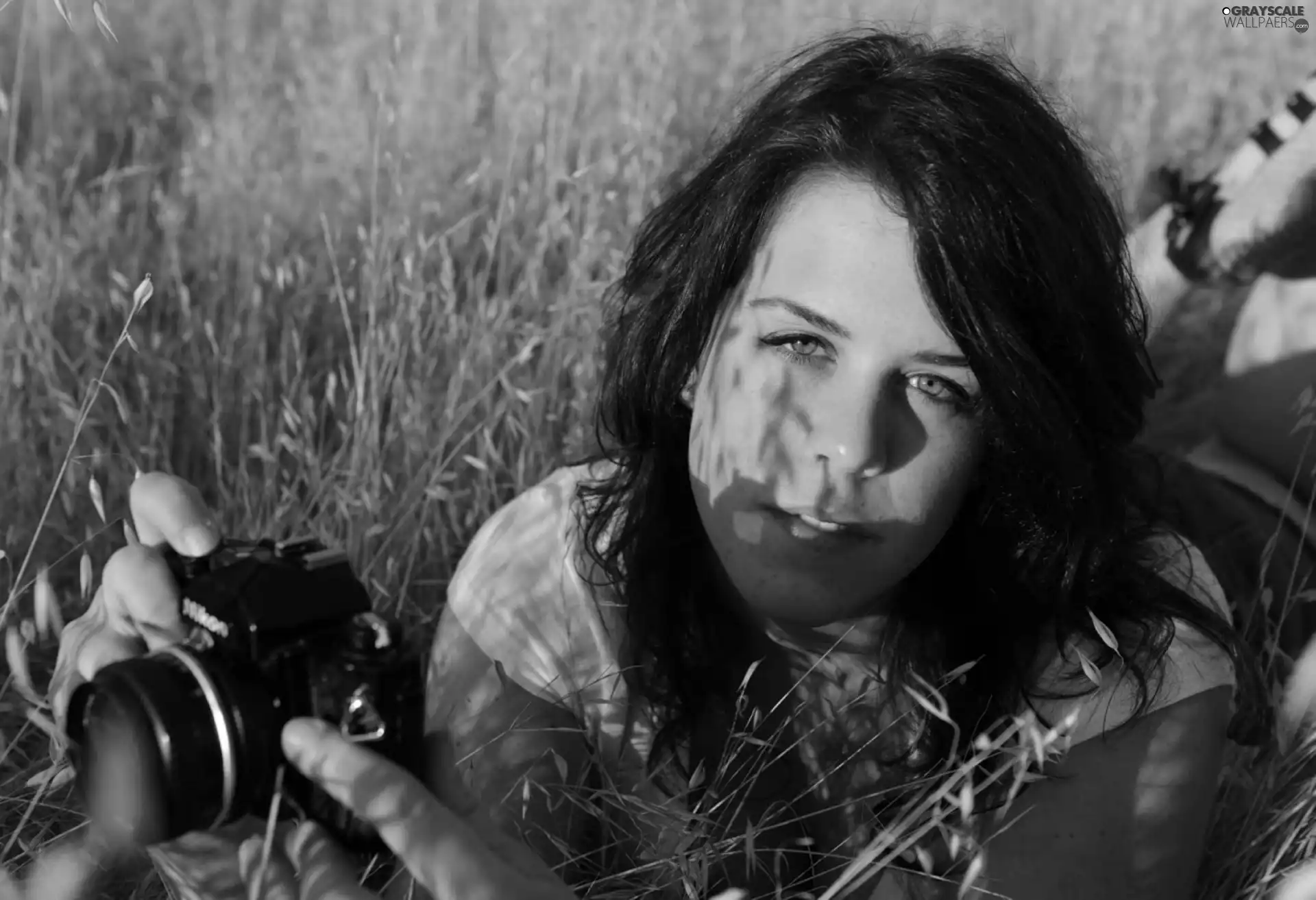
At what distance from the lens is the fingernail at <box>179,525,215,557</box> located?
1.21 metres

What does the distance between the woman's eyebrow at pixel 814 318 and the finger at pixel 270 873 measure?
2.26 ft

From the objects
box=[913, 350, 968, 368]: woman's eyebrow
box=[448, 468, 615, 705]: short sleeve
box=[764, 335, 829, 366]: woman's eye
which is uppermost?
box=[913, 350, 968, 368]: woman's eyebrow

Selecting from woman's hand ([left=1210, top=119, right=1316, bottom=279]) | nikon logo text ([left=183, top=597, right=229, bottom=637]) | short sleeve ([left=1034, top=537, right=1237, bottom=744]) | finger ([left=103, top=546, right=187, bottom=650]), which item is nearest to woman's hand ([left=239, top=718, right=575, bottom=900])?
nikon logo text ([left=183, top=597, right=229, bottom=637])

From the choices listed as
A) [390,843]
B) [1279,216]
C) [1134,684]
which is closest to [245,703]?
[390,843]

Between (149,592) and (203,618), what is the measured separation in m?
0.10

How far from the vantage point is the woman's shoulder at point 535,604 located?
1.55 m

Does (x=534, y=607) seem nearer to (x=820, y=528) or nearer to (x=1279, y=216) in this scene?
(x=820, y=528)

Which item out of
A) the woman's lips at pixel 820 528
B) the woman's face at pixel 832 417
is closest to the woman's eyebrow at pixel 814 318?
the woman's face at pixel 832 417

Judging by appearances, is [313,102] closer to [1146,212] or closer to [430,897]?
[1146,212]

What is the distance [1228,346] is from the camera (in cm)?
241

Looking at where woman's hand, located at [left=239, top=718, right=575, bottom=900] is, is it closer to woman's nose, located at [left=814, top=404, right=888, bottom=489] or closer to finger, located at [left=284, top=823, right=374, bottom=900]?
finger, located at [left=284, top=823, right=374, bottom=900]

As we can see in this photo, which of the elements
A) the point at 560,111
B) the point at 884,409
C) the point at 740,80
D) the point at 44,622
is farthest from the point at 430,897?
the point at 740,80

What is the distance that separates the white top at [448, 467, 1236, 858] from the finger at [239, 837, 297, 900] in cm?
44

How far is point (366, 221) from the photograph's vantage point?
2.54 metres
